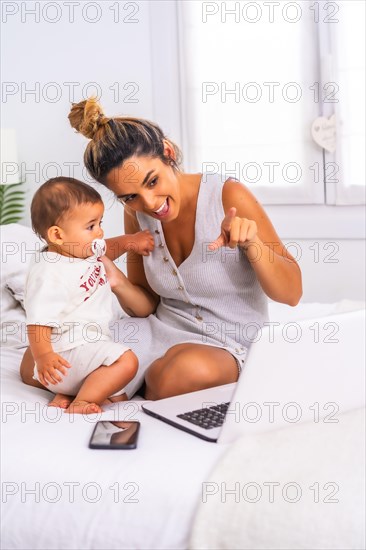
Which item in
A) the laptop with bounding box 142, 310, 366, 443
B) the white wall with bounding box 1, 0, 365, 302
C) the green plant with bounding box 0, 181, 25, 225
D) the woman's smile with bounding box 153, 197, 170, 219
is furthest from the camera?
the green plant with bounding box 0, 181, 25, 225

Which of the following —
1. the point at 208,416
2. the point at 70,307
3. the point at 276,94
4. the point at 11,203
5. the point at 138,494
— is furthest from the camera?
the point at 11,203

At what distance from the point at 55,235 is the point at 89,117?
30cm

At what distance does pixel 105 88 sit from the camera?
366cm

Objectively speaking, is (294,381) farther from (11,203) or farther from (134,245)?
(11,203)

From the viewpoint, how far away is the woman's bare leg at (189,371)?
174 cm

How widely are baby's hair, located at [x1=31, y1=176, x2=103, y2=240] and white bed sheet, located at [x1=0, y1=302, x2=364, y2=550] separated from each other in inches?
18.0

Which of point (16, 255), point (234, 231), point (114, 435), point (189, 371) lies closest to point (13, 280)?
point (16, 255)

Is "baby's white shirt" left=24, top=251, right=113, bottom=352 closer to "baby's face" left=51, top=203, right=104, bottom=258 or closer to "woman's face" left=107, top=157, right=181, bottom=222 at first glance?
"baby's face" left=51, top=203, right=104, bottom=258

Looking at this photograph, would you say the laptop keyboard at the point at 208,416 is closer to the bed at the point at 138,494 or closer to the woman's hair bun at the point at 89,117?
the bed at the point at 138,494

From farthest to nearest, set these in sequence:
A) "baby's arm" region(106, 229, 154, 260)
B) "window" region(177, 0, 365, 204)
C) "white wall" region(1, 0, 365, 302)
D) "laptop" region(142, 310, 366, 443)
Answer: "white wall" region(1, 0, 365, 302) → "window" region(177, 0, 365, 204) → "baby's arm" region(106, 229, 154, 260) → "laptop" region(142, 310, 366, 443)

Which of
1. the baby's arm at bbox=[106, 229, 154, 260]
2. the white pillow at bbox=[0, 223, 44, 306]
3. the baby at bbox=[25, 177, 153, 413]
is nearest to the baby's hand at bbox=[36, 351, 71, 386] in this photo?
the baby at bbox=[25, 177, 153, 413]

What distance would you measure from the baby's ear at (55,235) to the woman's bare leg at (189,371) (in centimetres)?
36

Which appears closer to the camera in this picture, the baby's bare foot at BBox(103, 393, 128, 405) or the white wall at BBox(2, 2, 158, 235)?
the baby's bare foot at BBox(103, 393, 128, 405)

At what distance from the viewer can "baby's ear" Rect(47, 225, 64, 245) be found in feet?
5.62
